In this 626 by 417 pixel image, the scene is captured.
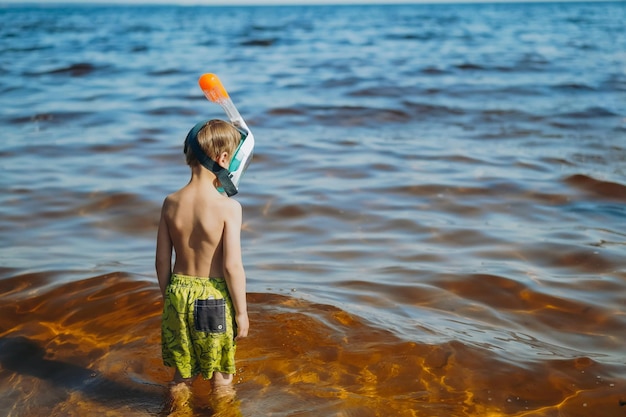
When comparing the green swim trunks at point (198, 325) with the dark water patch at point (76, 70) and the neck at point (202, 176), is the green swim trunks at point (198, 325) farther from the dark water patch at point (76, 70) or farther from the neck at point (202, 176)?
the dark water patch at point (76, 70)

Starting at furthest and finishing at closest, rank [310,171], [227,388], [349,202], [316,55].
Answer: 1. [316,55]
2. [310,171]
3. [349,202]
4. [227,388]

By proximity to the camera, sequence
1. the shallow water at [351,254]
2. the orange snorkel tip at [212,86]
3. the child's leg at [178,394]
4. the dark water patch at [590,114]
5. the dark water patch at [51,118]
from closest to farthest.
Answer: the orange snorkel tip at [212,86], the child's leg at [178,394], the shallow water at [351,254], the dark water patch at [51,118], the dark water patch at [590,114]

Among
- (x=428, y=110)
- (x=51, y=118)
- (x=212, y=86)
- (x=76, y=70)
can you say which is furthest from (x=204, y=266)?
(x=76, y=70)

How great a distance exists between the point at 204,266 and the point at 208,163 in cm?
47

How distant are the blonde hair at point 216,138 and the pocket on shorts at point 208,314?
0.65 meters

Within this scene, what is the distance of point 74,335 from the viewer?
4.23 metres

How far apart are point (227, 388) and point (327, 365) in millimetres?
600

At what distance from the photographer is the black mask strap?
3.09m

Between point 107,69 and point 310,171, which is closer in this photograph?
point 310,171

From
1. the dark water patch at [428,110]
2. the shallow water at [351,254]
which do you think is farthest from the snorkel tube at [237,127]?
the dark water patch at [428,110]

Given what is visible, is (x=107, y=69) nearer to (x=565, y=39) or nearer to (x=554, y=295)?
(x=554, y=295)

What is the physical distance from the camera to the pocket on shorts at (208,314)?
10.2ft

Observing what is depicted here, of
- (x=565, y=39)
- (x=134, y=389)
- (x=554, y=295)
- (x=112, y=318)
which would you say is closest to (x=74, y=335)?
(x=112, y=318)

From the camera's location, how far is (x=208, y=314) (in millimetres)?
3107
